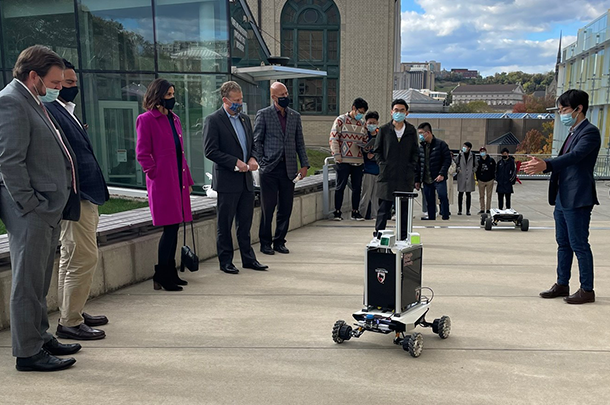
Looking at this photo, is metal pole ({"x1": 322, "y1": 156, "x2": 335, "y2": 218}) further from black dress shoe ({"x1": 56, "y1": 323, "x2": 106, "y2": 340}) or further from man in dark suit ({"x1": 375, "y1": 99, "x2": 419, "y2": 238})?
black dress shoe ({"x1": 56, "y1": 323, "x2": 106, "y2": 340})

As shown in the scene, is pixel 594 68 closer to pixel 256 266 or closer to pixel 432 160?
pixel 432 160

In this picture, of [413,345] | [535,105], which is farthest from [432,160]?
[535,105]

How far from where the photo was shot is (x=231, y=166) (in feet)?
19.0

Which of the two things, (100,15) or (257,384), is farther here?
(100,15)

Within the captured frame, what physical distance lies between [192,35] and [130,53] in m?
1.52

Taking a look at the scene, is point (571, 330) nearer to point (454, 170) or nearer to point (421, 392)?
point (421, 392)

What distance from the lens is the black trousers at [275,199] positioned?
22.7 ft

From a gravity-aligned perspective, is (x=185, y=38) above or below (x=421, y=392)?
above

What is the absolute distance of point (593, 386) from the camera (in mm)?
3340

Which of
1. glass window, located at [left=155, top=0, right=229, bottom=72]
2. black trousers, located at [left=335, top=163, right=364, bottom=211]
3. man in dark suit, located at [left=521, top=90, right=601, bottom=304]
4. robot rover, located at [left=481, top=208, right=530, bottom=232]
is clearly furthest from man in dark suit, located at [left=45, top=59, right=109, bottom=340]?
glass window, located at [left=155, top=0, right=229, bottom=72]

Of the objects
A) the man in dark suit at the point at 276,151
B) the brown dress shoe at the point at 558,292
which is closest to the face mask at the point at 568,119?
the brown dress shoe at the point at 558,292

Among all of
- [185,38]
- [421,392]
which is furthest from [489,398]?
[185,38]

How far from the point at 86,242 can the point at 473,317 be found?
3.21 meters

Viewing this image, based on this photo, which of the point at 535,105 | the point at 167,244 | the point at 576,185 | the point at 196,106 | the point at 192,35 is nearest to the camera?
the point at 576,185
